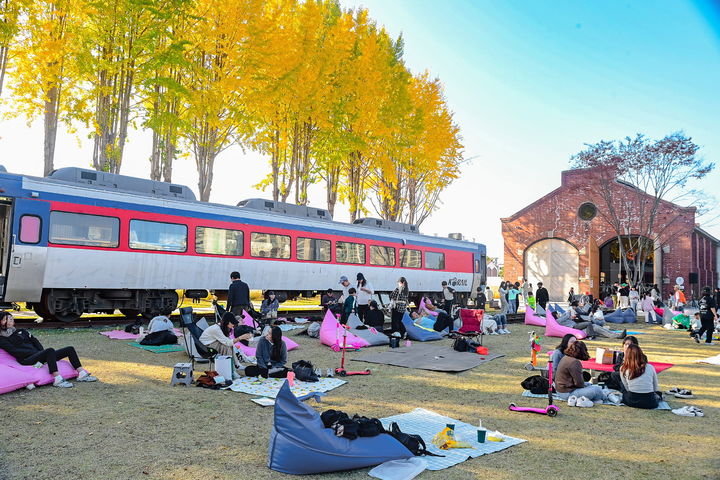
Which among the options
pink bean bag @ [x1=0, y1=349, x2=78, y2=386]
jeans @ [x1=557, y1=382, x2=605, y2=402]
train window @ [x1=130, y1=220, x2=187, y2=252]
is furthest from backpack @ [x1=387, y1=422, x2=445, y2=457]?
train window @ [x1=130, y1=220, x2=187, y2=252]

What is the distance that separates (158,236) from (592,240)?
30345 millimetres

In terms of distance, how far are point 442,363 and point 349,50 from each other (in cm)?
1701

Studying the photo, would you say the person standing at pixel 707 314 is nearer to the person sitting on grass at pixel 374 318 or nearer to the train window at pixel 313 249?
Answer: the person sitting on grass at pixel 374 318

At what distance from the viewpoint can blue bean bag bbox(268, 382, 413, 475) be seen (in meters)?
4.75

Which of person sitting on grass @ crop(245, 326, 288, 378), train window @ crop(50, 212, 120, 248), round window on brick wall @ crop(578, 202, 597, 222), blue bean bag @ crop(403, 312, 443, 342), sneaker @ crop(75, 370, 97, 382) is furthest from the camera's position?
round window on brick wall @ crop(578, 202, 597, 222)

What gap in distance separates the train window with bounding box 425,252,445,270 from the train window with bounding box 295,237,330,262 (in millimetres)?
6870

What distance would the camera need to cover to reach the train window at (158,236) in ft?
45.6

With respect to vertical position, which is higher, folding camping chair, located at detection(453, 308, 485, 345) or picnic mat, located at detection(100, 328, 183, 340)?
folding camping chair, located at detection(453, 308, 485, 345)

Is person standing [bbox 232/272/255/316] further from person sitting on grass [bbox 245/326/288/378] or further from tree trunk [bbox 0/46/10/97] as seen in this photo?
tree trunk [bbox 0/46/10/97]

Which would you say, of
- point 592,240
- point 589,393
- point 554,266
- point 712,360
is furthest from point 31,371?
point 592,240

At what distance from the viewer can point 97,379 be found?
316 inches

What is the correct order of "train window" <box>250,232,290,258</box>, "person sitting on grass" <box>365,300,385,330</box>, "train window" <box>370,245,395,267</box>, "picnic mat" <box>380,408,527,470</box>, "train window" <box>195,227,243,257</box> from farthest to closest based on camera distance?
"train window" <box>370,245,395,267</box> → "train window" <box>250,232,290,258</box> → "train window" <box>195,227,243,257</box> → "person sitting on grass" <box>365,300,385,330</box> → "picnic mat" <box>380,408,527,470</box>

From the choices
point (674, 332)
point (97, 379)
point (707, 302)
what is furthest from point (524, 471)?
point (674, 332)

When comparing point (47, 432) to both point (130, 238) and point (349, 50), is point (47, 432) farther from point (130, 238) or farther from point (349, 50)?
point (349, 50)
